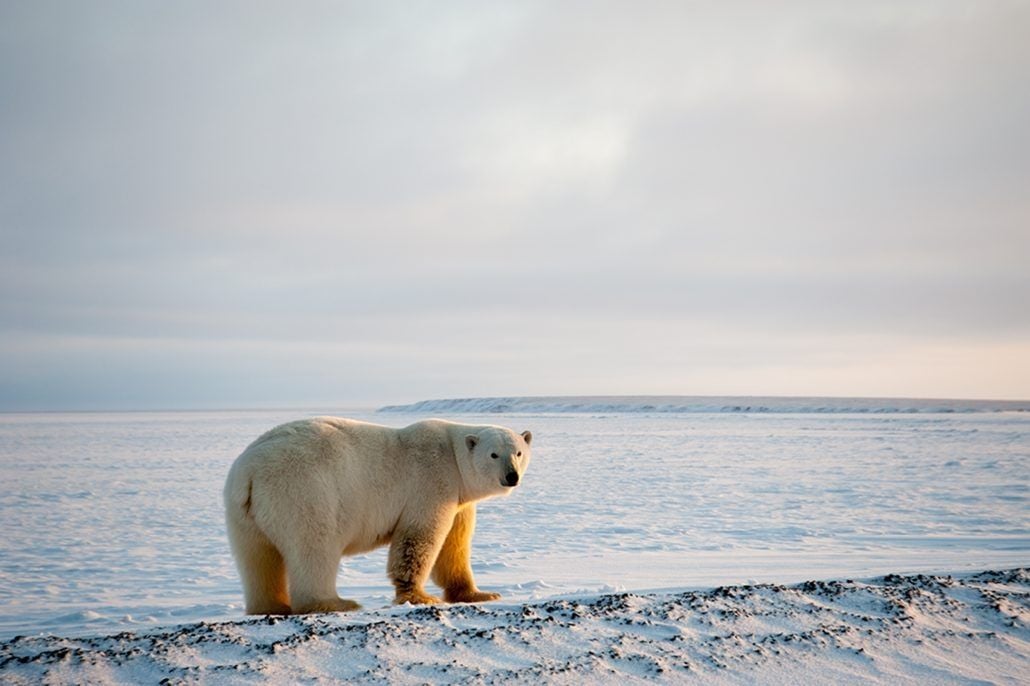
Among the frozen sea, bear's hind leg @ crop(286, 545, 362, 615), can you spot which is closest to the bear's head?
the frozen sea

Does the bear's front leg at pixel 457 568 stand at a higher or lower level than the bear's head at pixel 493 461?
lower

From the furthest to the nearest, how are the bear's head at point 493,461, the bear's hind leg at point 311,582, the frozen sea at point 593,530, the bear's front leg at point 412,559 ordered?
1. the frozen sea at point 593,530
2. the bear's head at point 493,461
3. the bear's front leg at point 412,559
4. the bear's hind leg at point 311,582

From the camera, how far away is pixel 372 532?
5.05 m

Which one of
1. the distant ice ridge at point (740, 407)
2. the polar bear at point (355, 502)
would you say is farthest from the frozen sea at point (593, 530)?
the distant ice ridge at point (740, 407)

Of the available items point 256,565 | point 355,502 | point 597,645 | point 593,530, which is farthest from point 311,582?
point 593,530

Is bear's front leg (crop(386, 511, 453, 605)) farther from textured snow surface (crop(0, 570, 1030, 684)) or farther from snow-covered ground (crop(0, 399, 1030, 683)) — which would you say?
textured snow surface (crop(0, 570, 1030, 684))

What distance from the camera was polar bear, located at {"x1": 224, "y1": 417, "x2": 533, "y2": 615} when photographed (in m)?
4.65

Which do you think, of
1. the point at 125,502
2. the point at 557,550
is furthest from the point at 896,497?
the point at 125,502

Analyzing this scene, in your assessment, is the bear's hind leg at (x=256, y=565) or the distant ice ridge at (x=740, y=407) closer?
the bear's hind leg at (x=256, y=565)

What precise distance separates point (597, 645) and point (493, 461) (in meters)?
2.01

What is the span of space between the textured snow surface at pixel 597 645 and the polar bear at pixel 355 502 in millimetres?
915

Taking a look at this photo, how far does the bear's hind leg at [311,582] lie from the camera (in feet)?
15.2

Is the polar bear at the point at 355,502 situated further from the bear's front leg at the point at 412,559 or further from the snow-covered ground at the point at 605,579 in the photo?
the snow-covered ground at the point at 605,579

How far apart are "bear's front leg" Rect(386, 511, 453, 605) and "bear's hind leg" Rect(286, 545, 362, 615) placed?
15.3 inches
